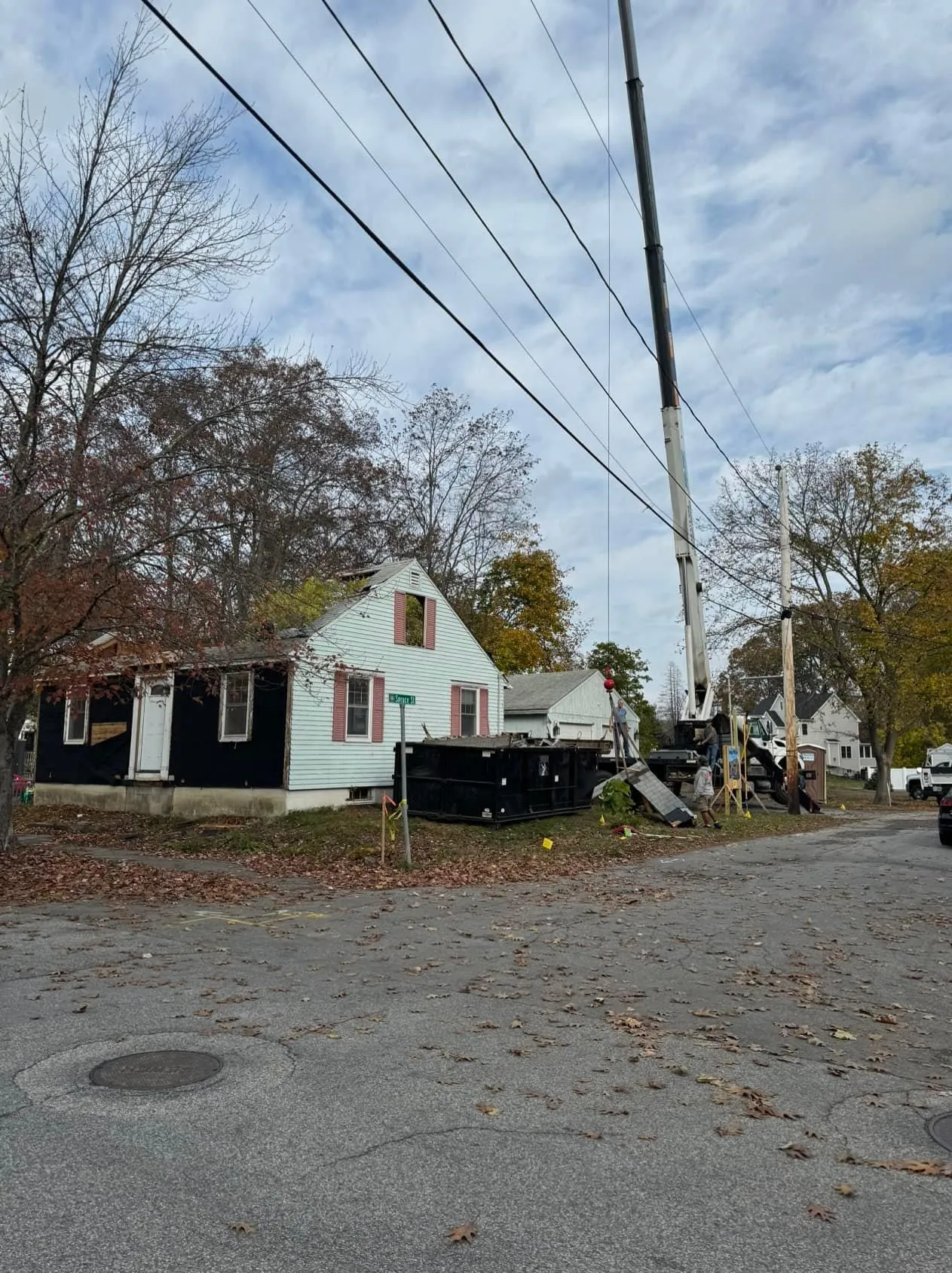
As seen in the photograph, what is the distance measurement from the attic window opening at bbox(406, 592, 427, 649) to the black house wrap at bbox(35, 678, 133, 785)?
7.47 metres

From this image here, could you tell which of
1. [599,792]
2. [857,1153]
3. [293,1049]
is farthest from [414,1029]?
[599,792]

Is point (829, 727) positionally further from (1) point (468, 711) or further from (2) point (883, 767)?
(1) point (468, 711)

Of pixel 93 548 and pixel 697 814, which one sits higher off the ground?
pixel 93 548

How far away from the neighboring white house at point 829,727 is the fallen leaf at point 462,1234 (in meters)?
71.6

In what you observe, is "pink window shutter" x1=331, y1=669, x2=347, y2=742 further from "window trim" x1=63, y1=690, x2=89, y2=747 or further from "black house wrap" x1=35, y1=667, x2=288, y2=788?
"window trim" x1=63, y1=690, x2=89, y2=747

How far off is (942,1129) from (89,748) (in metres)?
23.8

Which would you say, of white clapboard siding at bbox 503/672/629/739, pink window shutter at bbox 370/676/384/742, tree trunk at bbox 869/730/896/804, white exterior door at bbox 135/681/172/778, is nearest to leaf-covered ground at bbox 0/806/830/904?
white exterior door at bbox 135/681/172/778

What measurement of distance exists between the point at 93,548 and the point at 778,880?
1127 centimetres

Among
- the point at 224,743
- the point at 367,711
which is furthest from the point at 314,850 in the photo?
the point at 367,711

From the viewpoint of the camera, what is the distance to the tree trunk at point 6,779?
14.7m

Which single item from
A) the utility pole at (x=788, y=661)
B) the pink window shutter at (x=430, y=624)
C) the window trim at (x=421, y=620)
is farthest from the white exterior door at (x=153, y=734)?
the utility pole at (x=788, y=661)

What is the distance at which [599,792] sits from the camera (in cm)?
2225

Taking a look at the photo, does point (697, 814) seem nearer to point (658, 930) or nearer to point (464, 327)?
point (658, 930)

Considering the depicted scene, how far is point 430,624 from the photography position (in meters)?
25.1
